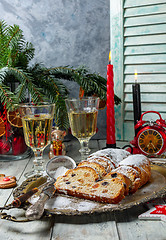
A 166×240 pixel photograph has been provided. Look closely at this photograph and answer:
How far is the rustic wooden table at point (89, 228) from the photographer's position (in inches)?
28.8

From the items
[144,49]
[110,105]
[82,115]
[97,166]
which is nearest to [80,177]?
[97,166]

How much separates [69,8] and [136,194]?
137 cm

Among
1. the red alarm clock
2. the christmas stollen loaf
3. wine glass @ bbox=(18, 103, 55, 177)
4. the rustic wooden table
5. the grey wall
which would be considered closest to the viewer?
→ the rustic wooden table

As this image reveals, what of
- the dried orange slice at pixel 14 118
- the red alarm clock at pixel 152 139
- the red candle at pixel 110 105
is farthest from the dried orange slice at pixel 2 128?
the red alarm clock at pixel 152 139

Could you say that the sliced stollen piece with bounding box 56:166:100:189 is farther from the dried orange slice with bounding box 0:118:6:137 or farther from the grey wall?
the grey wall

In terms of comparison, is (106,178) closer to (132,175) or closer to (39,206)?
(132,175)

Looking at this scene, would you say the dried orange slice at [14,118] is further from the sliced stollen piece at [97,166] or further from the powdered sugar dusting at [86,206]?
the powdered sugar dusting at [86,206]

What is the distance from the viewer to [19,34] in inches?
56.9

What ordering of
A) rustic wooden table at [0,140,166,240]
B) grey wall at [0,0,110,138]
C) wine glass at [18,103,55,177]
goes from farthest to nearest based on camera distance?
grey wall at [0,0,110,138] → wine glass at [18,103,55,177] → rustic wooden table at [0,140,166,240]

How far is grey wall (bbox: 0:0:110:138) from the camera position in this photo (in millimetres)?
1836

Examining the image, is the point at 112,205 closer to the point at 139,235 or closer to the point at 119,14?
the point at 139,235

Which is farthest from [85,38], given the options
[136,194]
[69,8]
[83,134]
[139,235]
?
[139,235]

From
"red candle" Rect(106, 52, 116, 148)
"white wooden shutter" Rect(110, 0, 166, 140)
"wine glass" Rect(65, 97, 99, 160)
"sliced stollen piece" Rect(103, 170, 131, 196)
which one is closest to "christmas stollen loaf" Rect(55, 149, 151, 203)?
"sliced stollen piece" Rect(103, 170, 131, 196)

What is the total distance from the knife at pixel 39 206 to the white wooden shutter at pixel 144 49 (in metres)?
0.97
